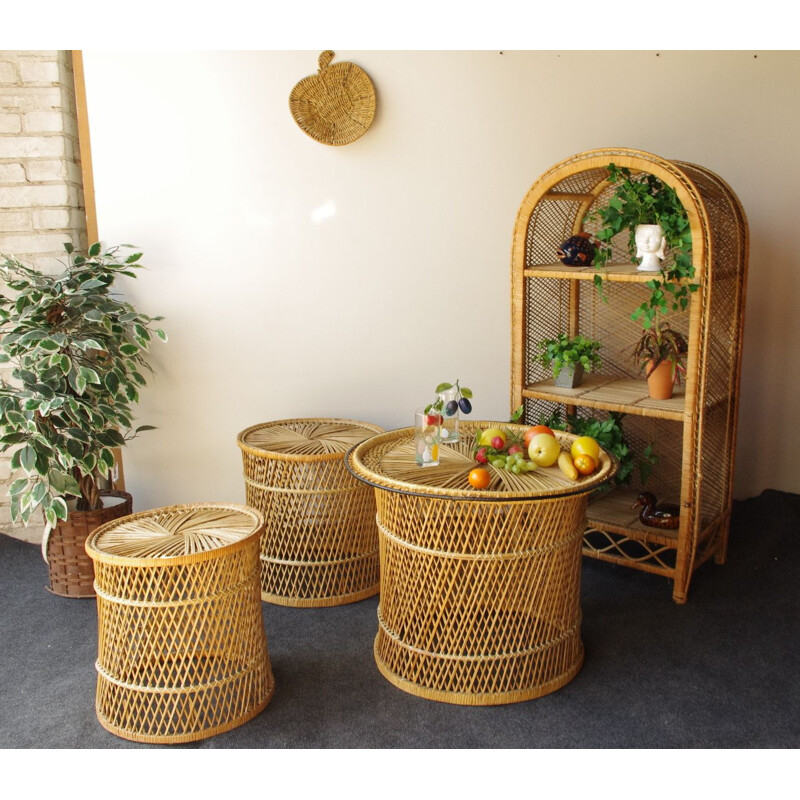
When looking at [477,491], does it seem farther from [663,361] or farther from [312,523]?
[663,361]

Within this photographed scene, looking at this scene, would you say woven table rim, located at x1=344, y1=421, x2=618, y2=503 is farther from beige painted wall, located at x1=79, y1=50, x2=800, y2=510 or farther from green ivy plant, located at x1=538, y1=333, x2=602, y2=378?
beige painted wall, located at x1=79, y1=50, x2=800, y2=510

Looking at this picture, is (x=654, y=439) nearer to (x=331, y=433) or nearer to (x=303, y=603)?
(x=331, y=433)

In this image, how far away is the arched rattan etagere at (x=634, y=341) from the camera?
2.96 metres

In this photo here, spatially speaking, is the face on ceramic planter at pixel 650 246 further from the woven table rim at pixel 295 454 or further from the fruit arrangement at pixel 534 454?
the woven table rim at pixel 295 454

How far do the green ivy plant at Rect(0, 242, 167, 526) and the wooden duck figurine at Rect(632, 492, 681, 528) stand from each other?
2.05 m

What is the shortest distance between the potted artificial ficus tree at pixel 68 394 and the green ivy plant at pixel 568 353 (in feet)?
5.14

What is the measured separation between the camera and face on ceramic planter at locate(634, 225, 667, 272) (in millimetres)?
3010

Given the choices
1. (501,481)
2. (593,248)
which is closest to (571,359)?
(593,248)

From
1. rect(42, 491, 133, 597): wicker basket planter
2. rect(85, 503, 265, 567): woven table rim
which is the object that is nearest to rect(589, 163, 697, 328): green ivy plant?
rect(85, 503, 265, 567): woven table rim

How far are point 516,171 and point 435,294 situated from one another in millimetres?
644

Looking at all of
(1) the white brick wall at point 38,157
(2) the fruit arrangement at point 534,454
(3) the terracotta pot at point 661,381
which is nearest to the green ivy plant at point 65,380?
(1) the white brick wall at point 38,157

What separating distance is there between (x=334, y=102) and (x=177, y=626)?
223 centimetres

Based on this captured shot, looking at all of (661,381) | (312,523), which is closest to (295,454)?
(312,523)

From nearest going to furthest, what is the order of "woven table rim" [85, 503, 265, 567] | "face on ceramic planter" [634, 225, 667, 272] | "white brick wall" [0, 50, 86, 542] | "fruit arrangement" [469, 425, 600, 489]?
"woven table rim" [85, 503, 265, 567] < "fruit arrangement" [469, 425, 600, 489] < "face on ceramic planter" [634, 225, 667, 272] < "white brick wall" [0, 50, 86, 542]
